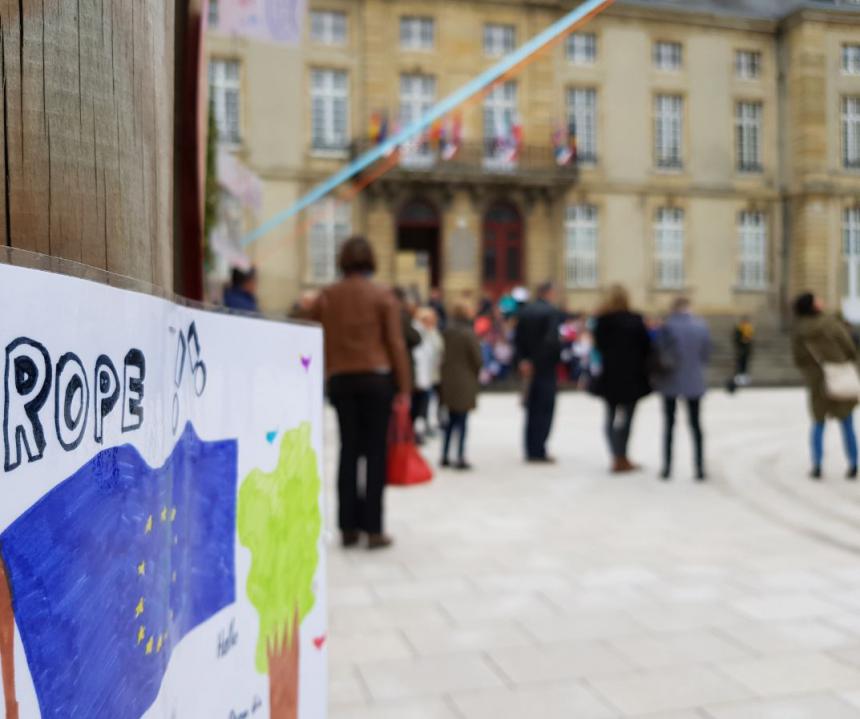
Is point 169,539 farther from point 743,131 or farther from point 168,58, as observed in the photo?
point 743,131

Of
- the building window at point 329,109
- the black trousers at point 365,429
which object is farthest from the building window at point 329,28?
the black trousers at point 365,429

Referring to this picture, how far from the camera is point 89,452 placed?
2.93 ft

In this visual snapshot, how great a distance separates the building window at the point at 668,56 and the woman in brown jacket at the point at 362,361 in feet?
81.1

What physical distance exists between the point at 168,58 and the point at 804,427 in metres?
12.3

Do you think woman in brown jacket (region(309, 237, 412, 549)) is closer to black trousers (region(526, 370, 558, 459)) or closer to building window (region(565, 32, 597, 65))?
black trousers (region(526, 370, 558, 459))

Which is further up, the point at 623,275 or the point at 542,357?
the point at 623,275

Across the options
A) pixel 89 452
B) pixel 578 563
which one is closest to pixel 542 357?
pixel 578 563

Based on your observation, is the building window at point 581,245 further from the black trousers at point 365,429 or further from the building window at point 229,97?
the black trousers at point 365,429

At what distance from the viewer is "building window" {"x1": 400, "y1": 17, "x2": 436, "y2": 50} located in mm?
25125

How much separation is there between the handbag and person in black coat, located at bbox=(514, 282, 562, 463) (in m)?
2.39

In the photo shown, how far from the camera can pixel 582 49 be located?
26.7 meters

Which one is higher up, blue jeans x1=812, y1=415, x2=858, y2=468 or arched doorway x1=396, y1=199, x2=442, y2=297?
arched doorway x1=396, y1=199, x2=442, y2=297

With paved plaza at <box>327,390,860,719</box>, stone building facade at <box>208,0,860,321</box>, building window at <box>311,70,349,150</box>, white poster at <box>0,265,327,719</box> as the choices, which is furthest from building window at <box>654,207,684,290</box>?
white poster at <box>0,265,327,719</box>

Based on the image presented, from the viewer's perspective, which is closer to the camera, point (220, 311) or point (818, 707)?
point (220, 311)
